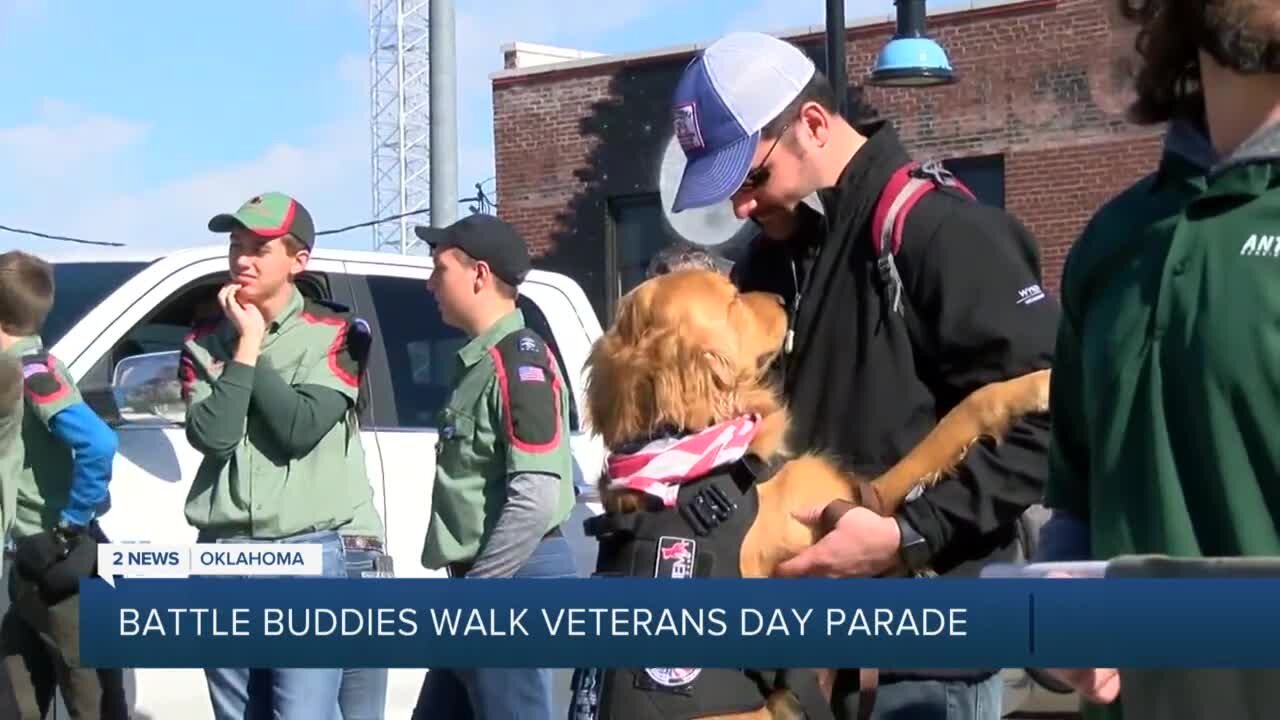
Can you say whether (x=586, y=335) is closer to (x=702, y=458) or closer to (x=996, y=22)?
(x=702, y=458)

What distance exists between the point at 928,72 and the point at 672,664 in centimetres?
888

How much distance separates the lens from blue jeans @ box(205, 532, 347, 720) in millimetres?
5504

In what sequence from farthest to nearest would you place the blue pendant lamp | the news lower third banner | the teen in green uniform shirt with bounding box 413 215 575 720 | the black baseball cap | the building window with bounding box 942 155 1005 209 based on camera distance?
the building window with bounding box 942 155 1005 209 → the blue pendant lamp → the black baseball cap → the teen in green uniform shirt with bounding box 413 215 575 720 → the news lower third banner

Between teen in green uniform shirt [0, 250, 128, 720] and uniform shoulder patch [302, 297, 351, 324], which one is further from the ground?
uniform shoulder patch [302, 297, 351, 324]

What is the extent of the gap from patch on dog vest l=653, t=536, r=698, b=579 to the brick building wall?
16.4m

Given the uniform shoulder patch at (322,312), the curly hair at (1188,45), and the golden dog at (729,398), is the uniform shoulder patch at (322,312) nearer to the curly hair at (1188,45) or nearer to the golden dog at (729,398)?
the golden dog at (729,398)

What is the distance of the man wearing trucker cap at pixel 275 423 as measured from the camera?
557cm

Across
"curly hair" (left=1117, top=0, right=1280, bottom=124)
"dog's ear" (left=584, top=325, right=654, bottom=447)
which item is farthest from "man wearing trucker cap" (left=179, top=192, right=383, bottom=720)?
"curly hair" (left=1117, top=0, right=1280, bottom=124)

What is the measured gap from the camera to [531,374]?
5562mm

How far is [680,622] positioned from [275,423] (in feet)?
11.1

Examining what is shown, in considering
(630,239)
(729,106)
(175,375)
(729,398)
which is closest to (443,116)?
(175,375)

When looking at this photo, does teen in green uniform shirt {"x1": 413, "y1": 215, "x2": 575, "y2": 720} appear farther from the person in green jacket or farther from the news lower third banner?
the person in green jacket

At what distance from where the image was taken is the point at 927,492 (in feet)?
10.6

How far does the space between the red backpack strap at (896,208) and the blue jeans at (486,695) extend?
2301mm
